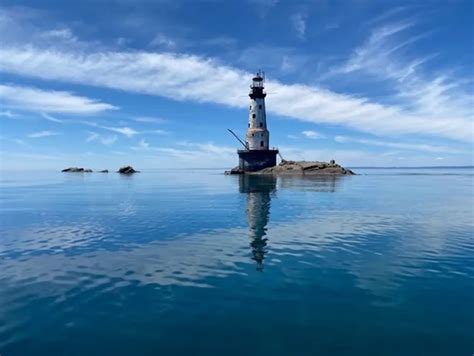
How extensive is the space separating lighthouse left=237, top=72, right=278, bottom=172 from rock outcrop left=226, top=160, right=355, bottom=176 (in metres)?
4.52

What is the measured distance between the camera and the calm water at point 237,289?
9953 millimetres

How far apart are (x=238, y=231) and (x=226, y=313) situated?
14.0 m

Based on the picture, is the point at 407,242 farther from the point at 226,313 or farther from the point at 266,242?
the point at 226,313

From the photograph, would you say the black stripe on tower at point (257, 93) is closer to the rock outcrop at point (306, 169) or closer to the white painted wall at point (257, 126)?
the white painted wall at point (257, 126)

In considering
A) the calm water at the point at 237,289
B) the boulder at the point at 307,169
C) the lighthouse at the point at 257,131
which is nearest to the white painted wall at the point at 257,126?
the lighthouse at the point at 257,131

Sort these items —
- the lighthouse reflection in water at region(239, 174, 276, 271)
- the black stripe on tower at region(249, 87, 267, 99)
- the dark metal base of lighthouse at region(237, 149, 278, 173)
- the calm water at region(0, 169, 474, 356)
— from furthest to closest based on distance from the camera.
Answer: the dark metal base of lighthouse at region(237, 149, 278, 173) → the black stripe on tower at region(249, 87, 267, 99) → the lighthouse reflection in water at region(239, 174, 276, 271) → the calm water at region(0, 169, 474, 356)

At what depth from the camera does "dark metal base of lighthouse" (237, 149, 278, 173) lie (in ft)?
374

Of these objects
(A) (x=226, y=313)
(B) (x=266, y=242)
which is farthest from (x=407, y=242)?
(A) (x=226, y=313)

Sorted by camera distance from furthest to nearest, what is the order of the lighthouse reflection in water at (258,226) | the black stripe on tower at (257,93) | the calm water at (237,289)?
the black stripe on tower at (257,93) → the lighthouse reflection in water at (258,226) → the calm water at (237,289)

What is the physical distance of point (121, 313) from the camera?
11695 mm

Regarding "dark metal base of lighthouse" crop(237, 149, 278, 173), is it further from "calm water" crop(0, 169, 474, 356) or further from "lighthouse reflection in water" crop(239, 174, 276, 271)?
"calm water" crop(0, 169, 474, 356)

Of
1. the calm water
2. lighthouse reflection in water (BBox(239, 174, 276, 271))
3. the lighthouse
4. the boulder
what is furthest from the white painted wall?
the calm water

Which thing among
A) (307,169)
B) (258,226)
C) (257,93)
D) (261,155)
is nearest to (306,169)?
(307,169)

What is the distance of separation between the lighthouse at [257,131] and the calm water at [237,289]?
84.9 m
